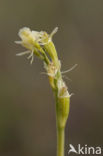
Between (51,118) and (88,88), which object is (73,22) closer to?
(88,88)

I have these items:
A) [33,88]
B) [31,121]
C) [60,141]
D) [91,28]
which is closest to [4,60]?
[33,88]

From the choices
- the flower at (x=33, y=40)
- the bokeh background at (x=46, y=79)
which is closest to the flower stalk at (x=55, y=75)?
the flower at (x=33, y=40)

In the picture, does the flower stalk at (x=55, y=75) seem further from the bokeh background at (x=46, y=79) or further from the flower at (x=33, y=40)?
the bokeh background at (x=46, y=79)

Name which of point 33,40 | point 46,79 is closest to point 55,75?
point 33,40

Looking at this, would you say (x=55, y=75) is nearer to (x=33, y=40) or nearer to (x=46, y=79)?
(x=33, y=40)

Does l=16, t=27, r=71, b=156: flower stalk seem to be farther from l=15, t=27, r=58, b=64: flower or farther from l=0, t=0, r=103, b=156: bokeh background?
l=0, t=0, r=103, b=156: bokeh background

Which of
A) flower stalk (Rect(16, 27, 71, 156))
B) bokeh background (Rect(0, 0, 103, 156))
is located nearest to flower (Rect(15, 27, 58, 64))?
flower stalk (Rect(16, 27, 71, 156))

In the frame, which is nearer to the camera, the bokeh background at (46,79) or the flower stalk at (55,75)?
the flower stalk at (55,75)
